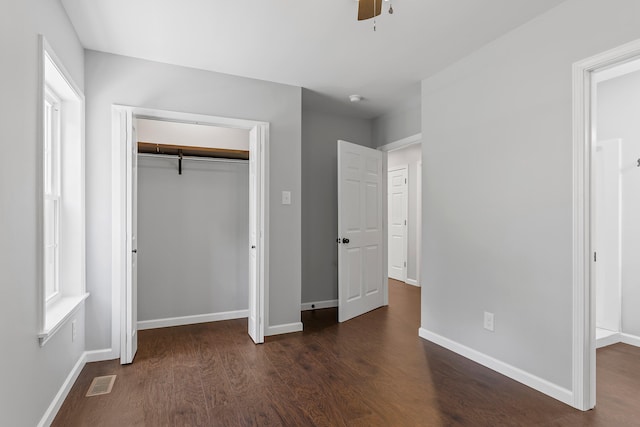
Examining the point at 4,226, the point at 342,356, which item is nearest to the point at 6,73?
the point at 4,226

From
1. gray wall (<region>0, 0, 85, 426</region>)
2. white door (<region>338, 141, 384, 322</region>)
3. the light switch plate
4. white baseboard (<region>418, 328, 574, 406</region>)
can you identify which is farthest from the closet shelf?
A: white baseboard (<region>418, 328, 574, 406</region>)

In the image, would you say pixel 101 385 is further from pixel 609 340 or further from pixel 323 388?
pixel 609 340

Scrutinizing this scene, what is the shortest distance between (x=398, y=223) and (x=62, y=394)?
217 inches

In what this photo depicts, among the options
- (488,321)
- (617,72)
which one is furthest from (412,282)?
(617,72)

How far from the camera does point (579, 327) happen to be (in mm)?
2158

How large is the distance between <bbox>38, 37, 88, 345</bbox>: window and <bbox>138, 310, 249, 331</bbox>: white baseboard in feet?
3.41

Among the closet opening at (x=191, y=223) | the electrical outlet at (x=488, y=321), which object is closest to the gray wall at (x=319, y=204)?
the closet opening at (x=191, y=223)

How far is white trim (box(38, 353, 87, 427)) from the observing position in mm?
1948

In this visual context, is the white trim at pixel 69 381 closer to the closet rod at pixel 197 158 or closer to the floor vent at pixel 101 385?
the floor vent at pixel 101 385

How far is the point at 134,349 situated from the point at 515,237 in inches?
126

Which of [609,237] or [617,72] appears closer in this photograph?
[617,72]

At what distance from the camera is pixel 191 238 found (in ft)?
12.8

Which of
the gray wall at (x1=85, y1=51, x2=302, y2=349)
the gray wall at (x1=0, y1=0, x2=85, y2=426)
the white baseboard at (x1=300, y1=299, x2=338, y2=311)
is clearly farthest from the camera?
the white baseboard at (x1=300, y1=299, x2=338, y2=311)

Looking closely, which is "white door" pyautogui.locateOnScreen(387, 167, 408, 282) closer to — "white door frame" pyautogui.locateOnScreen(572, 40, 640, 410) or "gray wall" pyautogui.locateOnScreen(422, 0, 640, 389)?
"gray wall" pyautogui.locateOnScreen(422, 0, 640, 389)
